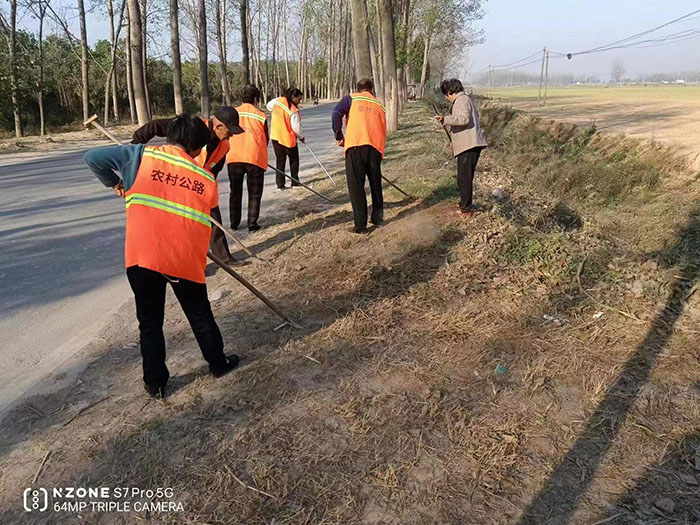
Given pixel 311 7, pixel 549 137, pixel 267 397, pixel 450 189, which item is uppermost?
pixel 311 7

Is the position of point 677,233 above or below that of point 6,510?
above

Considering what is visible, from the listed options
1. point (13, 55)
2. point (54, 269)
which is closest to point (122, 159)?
point (54, 269)

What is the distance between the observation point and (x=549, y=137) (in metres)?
13.9

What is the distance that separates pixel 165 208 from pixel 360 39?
414 inches

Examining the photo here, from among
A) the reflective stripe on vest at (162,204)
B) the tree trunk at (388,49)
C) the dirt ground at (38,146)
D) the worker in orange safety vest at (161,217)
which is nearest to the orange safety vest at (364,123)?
the worker in orange safety vest at (161,217)

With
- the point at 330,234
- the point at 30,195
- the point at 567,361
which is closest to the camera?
the point at 567,361

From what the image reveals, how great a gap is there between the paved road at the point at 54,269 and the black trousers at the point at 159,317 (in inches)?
34.2

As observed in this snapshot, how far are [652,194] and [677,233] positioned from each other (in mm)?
2172

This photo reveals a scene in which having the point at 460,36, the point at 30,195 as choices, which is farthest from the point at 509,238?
the point at 460,36

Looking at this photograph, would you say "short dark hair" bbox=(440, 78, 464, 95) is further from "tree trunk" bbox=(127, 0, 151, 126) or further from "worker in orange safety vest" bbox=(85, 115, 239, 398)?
"tree trunk" bbox=(127, 0, 151, 126)

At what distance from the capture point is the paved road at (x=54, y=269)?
337cm

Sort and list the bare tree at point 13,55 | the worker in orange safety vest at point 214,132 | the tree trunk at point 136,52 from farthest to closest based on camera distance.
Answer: the bare tree at point 13,55 < the tree trunk at point 136,52 < the worker in orange safety vest at point 214,132

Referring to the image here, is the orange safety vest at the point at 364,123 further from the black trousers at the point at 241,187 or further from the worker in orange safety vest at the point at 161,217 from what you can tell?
the worker in orange safety vest at the point at 161,217

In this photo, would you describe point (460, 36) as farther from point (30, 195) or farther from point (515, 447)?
point (515, 447)
